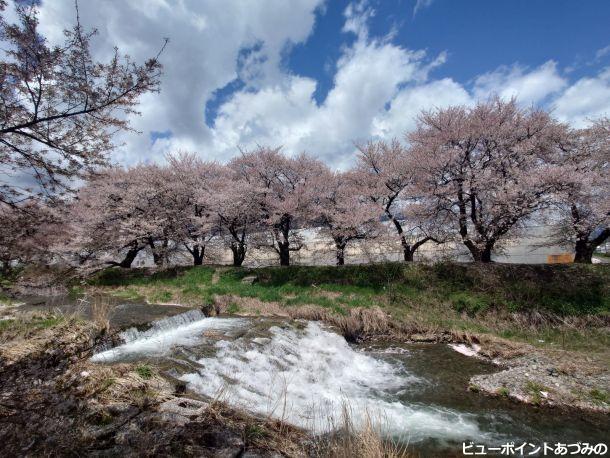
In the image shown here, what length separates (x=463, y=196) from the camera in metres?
17.3

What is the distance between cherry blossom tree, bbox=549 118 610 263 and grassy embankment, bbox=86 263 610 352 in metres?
2.63

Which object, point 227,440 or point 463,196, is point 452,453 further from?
point 463,196

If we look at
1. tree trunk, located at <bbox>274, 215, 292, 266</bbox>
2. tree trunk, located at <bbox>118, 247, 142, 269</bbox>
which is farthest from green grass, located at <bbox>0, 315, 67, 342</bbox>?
tree trunk, located at <bbox>118, 247, 142, 269</bbox>

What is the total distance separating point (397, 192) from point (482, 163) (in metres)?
5.00

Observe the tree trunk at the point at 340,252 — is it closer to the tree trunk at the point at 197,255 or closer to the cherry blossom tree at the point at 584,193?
the tree trunk at the point at 197,255

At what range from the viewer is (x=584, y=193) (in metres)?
15.0

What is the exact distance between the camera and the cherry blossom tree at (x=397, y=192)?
18.3 m

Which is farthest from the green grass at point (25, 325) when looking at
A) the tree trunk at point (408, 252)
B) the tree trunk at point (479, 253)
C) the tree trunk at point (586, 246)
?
the tree trunk at point (586, 246)

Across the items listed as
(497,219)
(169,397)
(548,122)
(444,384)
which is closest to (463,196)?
(497,219)

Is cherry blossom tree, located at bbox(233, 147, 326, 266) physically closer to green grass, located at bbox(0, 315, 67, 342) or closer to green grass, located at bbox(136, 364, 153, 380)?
green grass, located at bbox(0, 315, 67, 342)

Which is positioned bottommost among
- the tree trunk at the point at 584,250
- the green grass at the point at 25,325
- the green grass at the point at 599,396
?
the green grass at the point at 599,396

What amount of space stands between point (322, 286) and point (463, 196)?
8802 millimetres

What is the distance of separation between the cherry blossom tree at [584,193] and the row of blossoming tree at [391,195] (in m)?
0.06

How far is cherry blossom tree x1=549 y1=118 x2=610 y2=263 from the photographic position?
14.8 m
